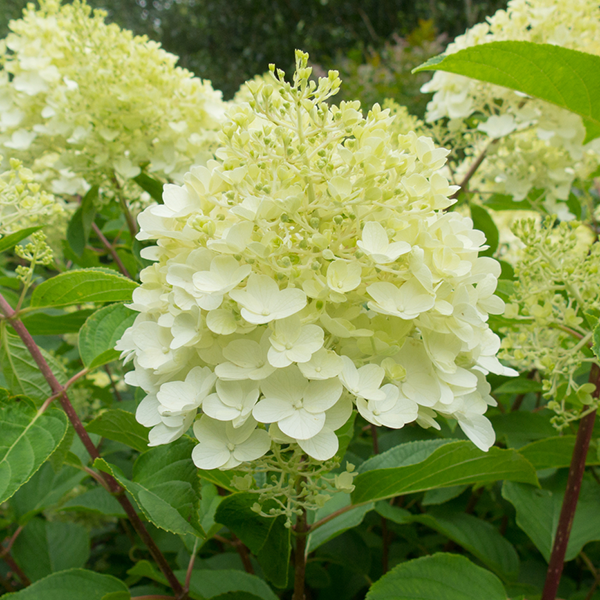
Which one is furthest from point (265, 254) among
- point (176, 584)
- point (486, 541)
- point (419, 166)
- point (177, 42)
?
point (177, 42)

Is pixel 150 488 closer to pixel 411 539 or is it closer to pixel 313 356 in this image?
pixel 313 356

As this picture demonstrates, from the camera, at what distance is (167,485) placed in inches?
26.9

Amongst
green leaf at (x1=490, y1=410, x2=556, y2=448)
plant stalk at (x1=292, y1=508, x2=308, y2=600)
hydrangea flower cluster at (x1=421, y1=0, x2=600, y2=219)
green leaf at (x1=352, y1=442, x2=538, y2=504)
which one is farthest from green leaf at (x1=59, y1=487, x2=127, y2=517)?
hydrangea flower cluster at (x1=421, y1=0, x2=600, y2=219)

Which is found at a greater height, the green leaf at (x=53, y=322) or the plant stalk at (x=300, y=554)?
the green leaf at (x=53, y=322)

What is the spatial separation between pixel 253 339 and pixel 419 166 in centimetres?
29

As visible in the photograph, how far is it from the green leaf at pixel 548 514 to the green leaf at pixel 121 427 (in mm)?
639

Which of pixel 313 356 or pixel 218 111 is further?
pixel 218 111

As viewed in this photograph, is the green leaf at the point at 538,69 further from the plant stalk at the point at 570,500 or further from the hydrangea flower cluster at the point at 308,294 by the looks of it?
the plant stalk at the point at 570,500

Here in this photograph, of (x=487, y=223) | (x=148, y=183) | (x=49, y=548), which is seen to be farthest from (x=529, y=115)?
(x=49, y=548)

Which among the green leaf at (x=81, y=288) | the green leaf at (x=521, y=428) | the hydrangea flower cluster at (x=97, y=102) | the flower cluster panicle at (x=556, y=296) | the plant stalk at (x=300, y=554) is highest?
the hydrangea flower cluster at (x=97, y=102)

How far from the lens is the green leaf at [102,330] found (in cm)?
91

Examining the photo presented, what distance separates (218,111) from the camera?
4.49 feet

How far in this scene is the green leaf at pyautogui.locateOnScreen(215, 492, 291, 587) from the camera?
27.6 inches

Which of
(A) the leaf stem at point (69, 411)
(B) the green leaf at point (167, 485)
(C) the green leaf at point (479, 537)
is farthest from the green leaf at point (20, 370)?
(C) the green leaf at point (479, 537)
